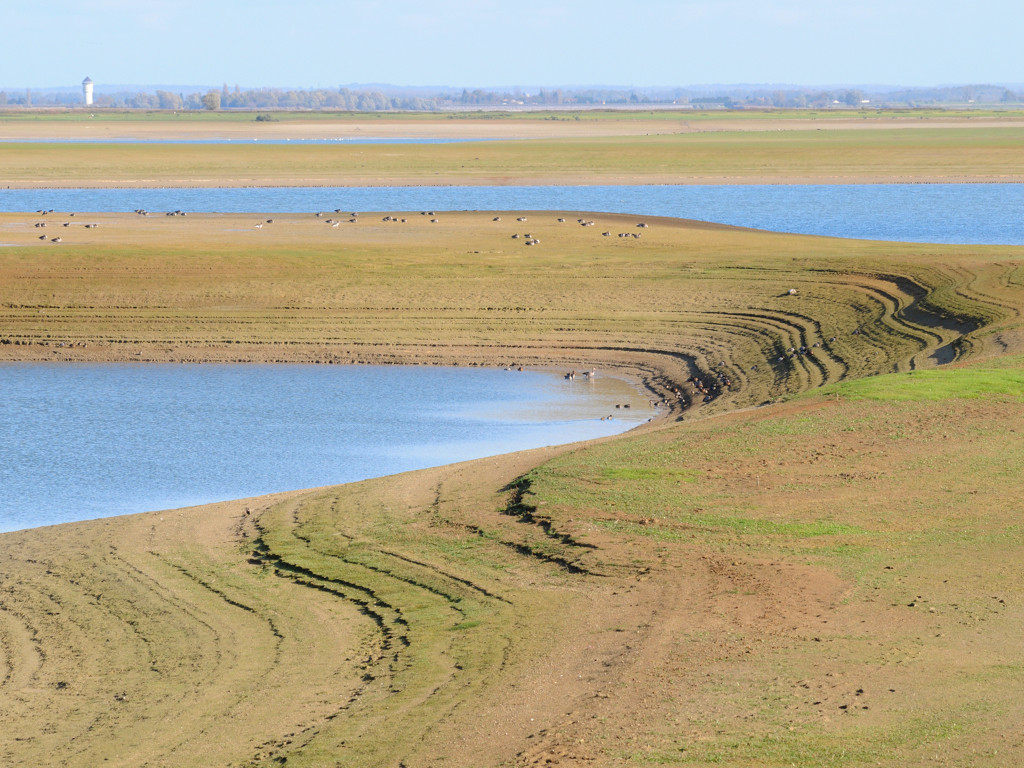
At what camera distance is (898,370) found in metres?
30.8

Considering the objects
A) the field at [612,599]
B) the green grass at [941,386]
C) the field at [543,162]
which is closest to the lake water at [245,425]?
the field at [612,599]

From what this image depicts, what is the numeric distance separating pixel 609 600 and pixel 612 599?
51 mm

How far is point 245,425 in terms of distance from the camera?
3172 cm

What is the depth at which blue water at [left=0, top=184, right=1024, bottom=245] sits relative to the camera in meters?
65.7

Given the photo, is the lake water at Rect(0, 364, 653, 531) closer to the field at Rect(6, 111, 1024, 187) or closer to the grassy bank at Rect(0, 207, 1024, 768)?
the grassy bank at Rect(0, 207, 1024, 768)

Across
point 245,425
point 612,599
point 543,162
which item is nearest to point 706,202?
point 543,162

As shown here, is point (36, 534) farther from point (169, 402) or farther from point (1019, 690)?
point (1019, 690)

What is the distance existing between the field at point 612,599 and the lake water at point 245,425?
2.49 meters

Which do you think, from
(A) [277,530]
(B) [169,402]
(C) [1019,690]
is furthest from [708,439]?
(B) [169,402]

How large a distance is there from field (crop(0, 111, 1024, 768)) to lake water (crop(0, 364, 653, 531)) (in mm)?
2485

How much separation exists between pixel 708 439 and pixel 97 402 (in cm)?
1826

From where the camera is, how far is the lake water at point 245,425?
85.7 ft

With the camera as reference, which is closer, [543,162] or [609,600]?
[609,600]

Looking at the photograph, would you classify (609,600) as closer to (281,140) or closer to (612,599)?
(612,599)
